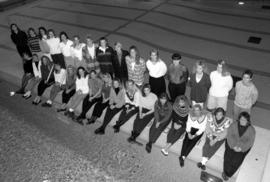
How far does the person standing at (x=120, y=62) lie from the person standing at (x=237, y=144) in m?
2.64

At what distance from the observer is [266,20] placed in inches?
365

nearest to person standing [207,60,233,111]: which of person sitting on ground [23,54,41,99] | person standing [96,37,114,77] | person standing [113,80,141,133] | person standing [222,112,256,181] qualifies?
person standing [222,112,256,181]

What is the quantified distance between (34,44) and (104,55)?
7.43 feet

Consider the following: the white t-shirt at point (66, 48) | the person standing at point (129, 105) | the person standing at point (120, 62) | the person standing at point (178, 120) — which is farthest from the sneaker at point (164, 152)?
the white t-shirt at point (66, 48)

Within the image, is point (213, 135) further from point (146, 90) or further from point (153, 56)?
point (153, 56)

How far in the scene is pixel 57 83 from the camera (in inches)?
262

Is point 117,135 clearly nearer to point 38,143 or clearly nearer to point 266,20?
point 38,143

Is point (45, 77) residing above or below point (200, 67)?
below

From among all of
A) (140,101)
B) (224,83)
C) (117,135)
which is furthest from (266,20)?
(117,135)

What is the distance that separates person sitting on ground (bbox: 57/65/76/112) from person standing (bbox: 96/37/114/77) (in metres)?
0.67

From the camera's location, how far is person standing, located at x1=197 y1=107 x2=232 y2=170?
14.9ft

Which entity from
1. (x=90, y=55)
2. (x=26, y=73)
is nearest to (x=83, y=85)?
(x=90, y=55)

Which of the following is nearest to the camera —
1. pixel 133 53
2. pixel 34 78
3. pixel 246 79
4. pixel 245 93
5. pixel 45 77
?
pixel 246 79

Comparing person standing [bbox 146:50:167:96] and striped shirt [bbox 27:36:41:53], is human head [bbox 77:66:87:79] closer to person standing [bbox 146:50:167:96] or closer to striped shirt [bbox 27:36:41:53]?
person standing [bbox 146:50:167:96]
